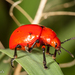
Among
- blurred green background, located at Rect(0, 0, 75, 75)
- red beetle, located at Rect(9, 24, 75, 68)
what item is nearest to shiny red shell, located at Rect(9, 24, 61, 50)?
red beetle, located at Rect(9, 24, 75, 68)

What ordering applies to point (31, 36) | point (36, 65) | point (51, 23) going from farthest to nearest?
point (51, 23)
point (31, 36)
point (36, 65)

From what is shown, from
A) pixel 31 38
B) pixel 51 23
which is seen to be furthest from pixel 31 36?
pixel 51 23

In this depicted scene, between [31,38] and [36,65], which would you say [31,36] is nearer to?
[31,38]

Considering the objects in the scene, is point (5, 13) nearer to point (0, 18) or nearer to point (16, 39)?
point (0, 18)

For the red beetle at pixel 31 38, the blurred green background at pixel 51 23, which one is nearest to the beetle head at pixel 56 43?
the red beetle at pixel 31 38

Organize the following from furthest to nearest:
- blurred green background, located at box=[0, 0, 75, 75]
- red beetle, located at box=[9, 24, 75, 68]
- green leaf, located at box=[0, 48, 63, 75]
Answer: blurred green background, located at box=[0, 0, 75, 75] → red beetle, located at box=[9, 24, 75, 68] → green leaf, located at box=[0, 48, 63, 75]

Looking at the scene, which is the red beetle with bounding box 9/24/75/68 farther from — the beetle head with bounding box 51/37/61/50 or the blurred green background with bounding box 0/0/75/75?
the blurred green background with bounding box 0/0/75/75

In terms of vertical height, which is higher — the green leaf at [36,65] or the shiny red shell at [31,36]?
the shiny red shell at [31,36]

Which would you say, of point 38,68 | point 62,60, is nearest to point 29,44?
point 38,68

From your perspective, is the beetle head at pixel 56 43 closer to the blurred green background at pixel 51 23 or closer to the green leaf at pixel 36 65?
the green leaf at pixel 36 65

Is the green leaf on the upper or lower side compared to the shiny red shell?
lower
